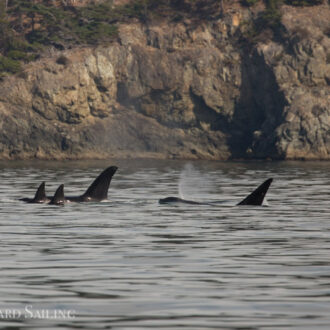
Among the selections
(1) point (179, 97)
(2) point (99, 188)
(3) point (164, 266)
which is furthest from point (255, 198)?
(1) point (179, 97)

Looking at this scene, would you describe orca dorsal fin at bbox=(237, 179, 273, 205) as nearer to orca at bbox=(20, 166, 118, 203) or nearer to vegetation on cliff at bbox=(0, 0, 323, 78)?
orca at bbox=(20, 166, 118, 203)

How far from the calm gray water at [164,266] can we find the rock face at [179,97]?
71.3 meters

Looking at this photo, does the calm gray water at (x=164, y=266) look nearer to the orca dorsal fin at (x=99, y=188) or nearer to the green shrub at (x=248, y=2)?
the orca dorsal fin at (x=99, y=188)

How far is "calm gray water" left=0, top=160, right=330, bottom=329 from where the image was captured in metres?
14.1

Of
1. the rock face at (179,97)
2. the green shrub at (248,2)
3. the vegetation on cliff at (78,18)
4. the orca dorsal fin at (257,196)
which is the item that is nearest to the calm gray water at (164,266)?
the orca dorsal fin at (257,196)

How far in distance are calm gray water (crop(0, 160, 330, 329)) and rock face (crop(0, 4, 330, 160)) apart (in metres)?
71.3

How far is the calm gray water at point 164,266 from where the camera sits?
14078 mm

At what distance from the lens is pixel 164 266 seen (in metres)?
19.4

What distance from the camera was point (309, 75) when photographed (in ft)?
372

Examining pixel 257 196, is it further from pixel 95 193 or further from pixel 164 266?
pixel 164 266

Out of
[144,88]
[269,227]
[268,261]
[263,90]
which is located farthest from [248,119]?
[268,261]

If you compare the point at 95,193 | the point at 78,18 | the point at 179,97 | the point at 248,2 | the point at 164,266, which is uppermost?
the point at 248,2

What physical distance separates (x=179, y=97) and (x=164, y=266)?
318 ft

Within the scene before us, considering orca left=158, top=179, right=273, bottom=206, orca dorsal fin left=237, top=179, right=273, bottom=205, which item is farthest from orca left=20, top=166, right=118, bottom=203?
orca dorsal fin left=237, top=179, right=273, bottom=205
